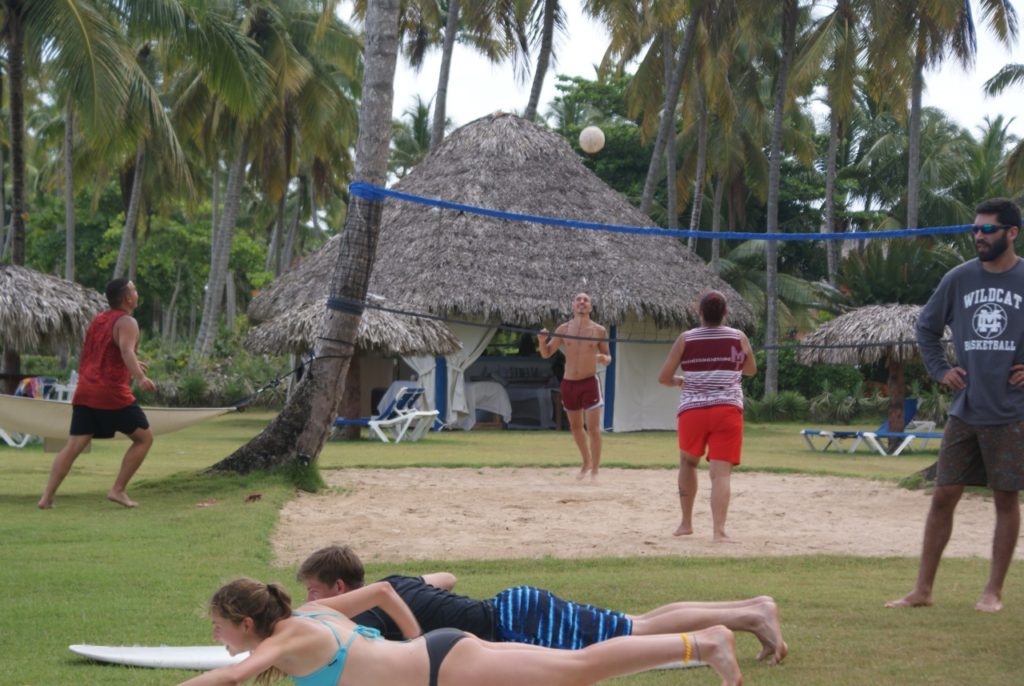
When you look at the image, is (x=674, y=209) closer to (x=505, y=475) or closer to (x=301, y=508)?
(x=505, y=475)

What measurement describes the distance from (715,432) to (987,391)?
7.84 feet

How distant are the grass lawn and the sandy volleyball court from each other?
354 mm

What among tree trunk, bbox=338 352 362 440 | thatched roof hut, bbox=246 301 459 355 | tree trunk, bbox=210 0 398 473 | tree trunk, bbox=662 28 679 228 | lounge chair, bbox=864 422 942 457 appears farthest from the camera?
tree trunk, bbox=662 28 679 228

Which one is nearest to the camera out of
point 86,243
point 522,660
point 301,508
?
point 522,660

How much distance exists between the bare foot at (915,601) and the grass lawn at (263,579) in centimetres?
6

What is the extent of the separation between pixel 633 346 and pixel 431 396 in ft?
12.4

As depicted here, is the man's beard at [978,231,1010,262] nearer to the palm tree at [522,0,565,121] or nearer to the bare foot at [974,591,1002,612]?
the bare foot at [974,591,1002,612]

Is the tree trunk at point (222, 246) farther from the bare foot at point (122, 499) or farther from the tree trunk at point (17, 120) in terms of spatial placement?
the bare foot at point (122, 499)

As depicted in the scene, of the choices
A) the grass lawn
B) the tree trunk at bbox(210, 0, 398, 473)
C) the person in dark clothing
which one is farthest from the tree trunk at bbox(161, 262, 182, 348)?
the person in dark clothing

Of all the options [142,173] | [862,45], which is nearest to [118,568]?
[862,45]

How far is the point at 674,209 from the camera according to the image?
2997 centimetres

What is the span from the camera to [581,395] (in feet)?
36.0

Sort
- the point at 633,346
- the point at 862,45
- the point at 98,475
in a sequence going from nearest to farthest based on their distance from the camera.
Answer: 1. the point at 98,475
2. the point at 633,346
3. the point at 862,45

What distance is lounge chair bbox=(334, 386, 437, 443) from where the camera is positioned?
1675 cm
